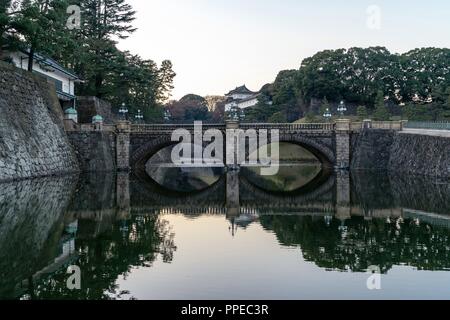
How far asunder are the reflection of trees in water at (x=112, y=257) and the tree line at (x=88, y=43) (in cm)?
2334

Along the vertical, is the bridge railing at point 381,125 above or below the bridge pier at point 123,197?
above

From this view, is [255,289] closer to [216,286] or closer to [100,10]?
[216,286]

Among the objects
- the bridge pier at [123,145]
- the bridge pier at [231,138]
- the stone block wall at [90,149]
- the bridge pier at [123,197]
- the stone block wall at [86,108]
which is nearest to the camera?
the bridge pier at [123,197]

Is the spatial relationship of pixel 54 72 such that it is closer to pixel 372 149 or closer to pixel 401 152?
pixel 372 149

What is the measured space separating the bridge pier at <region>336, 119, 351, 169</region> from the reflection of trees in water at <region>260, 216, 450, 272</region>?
94.3 feet

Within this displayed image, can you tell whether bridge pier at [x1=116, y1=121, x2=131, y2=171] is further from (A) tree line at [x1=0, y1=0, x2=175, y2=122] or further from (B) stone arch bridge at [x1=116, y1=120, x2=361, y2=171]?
(A) tree line at [x1=0, y1=0, x2=175, y2=122]

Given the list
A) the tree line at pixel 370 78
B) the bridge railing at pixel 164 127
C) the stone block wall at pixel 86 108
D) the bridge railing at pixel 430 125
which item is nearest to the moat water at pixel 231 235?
the bridge railing at pixel 430 125

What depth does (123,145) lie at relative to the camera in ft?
171

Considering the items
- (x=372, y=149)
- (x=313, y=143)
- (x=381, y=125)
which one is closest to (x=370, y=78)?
(x=381, y=125)

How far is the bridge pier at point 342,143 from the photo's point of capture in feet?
169

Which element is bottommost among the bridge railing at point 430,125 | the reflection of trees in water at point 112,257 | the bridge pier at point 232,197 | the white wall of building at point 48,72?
the reflection of trees in water at point 112,257

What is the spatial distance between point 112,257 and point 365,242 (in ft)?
25.4

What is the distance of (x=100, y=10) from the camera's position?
64.6m

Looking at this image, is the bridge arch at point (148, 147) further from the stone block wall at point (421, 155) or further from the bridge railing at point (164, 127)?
the stone block wall at point (421, 155)
